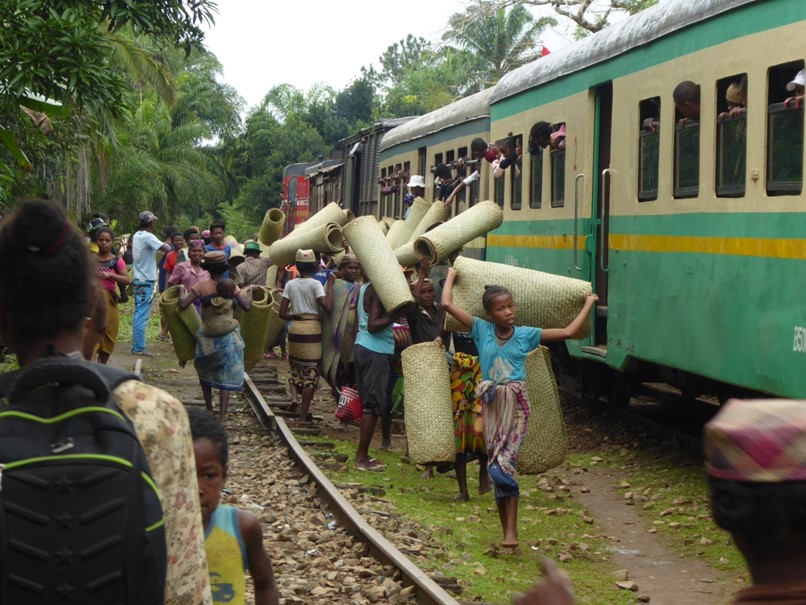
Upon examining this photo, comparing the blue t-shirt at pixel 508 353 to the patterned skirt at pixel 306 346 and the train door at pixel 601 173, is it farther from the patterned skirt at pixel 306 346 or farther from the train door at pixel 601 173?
the patterned skirt at pixel 306 346

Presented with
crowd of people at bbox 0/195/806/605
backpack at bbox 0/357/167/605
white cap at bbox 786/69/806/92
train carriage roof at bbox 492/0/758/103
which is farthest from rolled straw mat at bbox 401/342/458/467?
backpack at bbox 0/357/167/605

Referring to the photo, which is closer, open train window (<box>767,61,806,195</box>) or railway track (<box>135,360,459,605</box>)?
railway track (<box>135,360,459,605</box>)

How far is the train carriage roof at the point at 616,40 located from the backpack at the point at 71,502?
6.84m

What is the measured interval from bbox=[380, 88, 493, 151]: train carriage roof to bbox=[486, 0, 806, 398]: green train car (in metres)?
2.45

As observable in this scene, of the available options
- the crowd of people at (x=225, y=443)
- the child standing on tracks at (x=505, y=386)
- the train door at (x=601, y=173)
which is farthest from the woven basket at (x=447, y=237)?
the child standing on tracks at (x=505, y=386)

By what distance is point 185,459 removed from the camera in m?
2.41

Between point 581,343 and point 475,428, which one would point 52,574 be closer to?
point 475,428

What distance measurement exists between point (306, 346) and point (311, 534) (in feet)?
13.9

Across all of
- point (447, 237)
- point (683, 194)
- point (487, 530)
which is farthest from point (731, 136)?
point (487, 530)

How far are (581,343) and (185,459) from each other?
986 cm

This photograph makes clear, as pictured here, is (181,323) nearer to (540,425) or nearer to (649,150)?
(540,425)

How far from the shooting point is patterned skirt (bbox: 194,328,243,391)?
11.0m

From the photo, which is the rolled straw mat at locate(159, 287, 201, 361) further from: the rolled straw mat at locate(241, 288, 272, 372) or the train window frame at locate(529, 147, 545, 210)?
the train window frame at locate(529, 147, 545, 210)

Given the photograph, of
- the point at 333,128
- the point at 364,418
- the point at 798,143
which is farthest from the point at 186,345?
the point at 333,128
